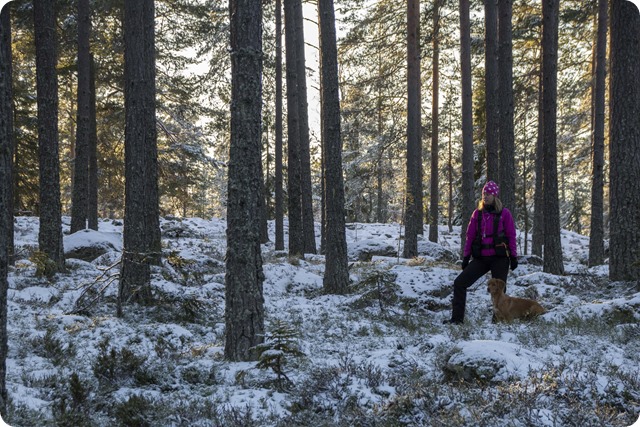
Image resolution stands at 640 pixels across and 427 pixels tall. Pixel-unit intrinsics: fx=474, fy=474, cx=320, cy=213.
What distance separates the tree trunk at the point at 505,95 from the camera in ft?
41.3

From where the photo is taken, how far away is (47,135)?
35.8 feet

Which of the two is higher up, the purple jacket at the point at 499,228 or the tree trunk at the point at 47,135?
the tree trunk at the point at 47,135

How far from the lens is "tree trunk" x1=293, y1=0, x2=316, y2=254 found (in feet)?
54.1

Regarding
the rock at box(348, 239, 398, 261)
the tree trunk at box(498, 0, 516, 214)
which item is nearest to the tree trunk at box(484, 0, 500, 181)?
the tree trunk at box(498, 0, 516, 214)

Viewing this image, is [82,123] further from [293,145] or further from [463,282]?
[463,282]

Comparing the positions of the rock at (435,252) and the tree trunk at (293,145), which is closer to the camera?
the tree trunk at (293,145)

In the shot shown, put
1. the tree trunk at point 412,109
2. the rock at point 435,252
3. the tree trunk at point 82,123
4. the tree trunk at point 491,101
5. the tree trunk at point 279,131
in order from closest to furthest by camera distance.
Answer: the tree trunk at point 491,101
the tree trunk at point 82,123
the tree trunk at point 412,109
the tree trunk at point 279,131
the rock at point 435,252

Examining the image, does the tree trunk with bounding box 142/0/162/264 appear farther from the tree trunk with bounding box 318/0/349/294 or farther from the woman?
the woman

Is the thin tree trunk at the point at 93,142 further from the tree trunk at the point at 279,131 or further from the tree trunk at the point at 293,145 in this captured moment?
the tree trunk at the point at 293,145

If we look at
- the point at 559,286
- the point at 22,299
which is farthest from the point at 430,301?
the point at 22,299

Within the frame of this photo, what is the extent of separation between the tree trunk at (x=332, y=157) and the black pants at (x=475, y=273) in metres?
2.85

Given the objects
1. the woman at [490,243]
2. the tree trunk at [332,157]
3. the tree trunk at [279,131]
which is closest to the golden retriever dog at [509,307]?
the woman at [490,243]

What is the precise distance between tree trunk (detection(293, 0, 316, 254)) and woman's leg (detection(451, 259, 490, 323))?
934 cm

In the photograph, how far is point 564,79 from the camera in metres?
20.4
